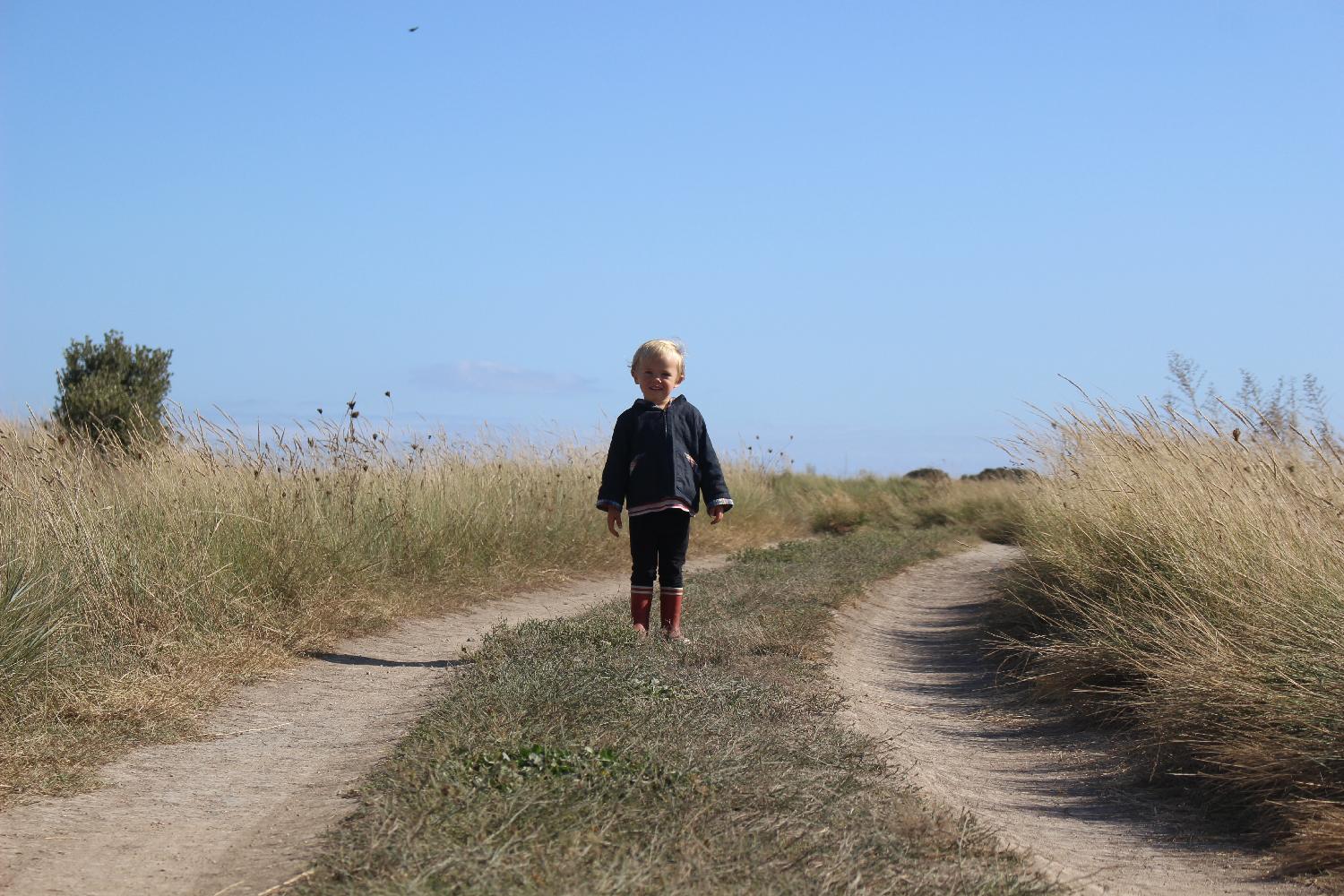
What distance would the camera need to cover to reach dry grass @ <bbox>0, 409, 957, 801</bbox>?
5.37 metres

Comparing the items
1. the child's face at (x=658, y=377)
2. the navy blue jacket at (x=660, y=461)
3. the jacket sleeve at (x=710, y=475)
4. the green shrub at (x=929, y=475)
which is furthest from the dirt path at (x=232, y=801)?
the green shrub at (x=929, y=475)

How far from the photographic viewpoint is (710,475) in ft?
24.8

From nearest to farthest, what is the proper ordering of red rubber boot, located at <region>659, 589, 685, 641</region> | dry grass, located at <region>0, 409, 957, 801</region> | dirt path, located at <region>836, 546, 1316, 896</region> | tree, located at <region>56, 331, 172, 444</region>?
dirt path, located at <region>836, 546, 1316, 896</region> → dry grass, located at <region>0, 409, 957, 801</region> → red rubber boot, located at <region>659, 589, 685, 641</region> → tree, located at <region>56, 331, 172, 444</region>

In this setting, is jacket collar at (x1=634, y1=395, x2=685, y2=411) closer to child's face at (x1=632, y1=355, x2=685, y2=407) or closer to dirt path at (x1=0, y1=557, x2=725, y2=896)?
child's face at (x1=632, y1=355, x2=685, y2=407)

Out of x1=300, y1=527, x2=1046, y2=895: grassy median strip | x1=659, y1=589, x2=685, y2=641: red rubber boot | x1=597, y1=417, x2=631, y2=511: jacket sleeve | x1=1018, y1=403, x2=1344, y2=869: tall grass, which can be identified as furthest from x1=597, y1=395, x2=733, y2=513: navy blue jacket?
x1=1018, y1=403, x2=1344, y2=869: tall grass

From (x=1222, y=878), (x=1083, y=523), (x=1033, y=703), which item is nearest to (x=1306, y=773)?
(x=1222, y=878)

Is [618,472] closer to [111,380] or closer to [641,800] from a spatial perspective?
[641,800]

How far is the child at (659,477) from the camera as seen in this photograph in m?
7.34

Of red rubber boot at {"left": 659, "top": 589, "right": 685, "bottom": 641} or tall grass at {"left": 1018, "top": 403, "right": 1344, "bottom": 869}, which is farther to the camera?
red rubber boot at {"left": 659, "top": 589, "right": 685, "bottom": 641}

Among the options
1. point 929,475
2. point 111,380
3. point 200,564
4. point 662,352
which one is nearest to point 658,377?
point 662,352

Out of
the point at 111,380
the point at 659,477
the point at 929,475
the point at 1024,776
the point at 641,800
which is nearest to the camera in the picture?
the point at 641,800

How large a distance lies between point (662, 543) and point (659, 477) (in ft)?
1.46

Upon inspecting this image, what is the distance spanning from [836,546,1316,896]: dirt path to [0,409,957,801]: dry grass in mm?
3327

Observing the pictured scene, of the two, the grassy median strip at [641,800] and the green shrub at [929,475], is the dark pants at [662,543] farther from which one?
the green shrub at [929,475]
